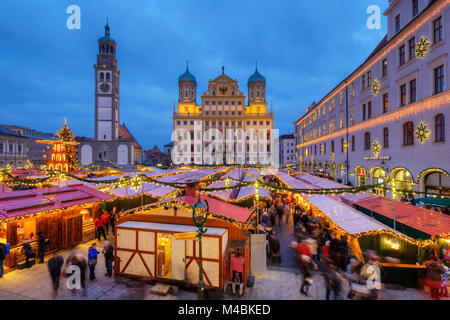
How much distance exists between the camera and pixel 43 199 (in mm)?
10844

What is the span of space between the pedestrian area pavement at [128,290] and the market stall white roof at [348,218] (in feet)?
7.06

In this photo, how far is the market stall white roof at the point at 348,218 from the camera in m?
8.27

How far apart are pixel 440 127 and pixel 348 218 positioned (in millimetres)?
12327

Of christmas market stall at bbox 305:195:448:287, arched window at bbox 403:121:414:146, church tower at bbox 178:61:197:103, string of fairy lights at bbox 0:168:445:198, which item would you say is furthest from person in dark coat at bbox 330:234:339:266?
church tower at bbox 178:61:197:103

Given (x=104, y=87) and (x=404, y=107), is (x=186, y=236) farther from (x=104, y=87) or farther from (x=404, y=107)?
(x=104, y=87)

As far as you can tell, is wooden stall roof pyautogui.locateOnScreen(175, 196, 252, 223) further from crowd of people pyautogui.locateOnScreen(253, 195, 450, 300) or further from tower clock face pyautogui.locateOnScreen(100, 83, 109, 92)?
tower clock face pyautogui.locateOnScreen(100, 83, 109, 92)

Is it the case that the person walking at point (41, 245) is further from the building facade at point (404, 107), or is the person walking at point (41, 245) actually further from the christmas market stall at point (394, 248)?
the building facade at point (404, 107)

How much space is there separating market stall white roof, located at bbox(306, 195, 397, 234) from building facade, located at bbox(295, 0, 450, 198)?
697cm

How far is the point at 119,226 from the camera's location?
8250mm

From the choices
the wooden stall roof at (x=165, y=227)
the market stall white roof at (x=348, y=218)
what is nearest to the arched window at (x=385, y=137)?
the market stall white roof at (x=348, y=218)

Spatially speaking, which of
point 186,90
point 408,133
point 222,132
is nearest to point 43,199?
point 408,133

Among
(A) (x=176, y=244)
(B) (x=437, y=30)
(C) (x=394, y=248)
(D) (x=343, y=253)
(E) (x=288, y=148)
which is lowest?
(D) (x=343, y=253)
